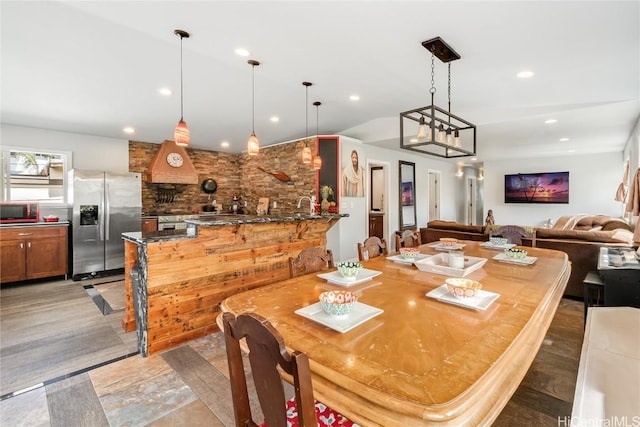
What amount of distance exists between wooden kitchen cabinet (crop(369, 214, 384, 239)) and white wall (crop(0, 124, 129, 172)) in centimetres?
522

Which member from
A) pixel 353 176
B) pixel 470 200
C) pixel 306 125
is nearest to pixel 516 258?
pixel 353 176

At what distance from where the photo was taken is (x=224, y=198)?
24.2ft

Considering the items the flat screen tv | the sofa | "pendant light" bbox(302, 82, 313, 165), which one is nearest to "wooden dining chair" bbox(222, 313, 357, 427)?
"pendant light" bbox(302, 82, 313, 165)

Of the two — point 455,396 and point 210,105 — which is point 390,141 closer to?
point 210,105

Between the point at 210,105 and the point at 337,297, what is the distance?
3.79 metres

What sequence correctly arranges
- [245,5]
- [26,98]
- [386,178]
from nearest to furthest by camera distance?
[245,5] < [26,98] < [386,178]

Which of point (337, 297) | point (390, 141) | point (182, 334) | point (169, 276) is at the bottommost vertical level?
point (182, 334)

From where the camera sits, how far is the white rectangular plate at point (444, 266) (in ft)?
5.89

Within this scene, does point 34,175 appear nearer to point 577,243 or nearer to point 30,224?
point 30,224

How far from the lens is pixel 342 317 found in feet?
3.72

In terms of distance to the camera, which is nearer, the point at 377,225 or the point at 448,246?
the point at 448,246

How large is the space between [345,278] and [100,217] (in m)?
4.94

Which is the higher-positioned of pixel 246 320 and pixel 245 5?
pixel 245 5

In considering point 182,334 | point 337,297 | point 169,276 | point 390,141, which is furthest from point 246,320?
point 390,141
